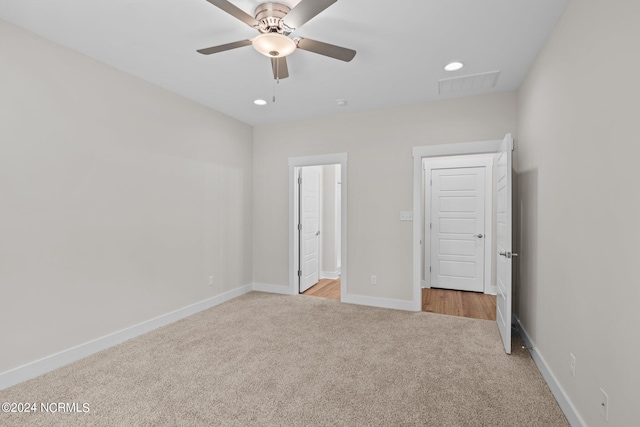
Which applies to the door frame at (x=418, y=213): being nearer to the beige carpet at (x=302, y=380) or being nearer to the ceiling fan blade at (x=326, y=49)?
the beige carpet at (x=302, y=380)

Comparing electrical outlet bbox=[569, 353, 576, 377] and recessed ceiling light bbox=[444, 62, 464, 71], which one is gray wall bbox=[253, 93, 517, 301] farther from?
electrical outlet bbox=[569, 353, 576, 377]

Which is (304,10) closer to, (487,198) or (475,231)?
(487,198)

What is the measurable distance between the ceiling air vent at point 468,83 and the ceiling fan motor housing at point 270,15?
6.29 ft

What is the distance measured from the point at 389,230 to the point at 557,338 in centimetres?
215

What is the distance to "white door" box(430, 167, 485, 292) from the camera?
16.0 feet

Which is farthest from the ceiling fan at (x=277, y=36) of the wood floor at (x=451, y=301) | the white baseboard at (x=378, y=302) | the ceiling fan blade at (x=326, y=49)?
the wood floor at (x=451, y=301)

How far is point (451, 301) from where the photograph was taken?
444 centimetres

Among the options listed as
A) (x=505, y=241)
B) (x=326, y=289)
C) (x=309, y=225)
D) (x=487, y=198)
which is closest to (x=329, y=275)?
(x=326, y=289)

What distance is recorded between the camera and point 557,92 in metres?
2.18

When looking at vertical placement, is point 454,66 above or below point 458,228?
above

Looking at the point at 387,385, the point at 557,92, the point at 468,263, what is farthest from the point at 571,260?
the point at 468,263

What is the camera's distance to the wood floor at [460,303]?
389cm

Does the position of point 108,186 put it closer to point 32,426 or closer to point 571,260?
point 32,426

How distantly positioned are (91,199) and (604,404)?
3.80 m
